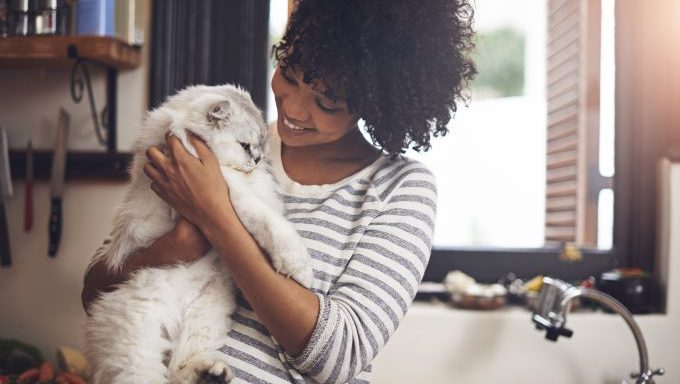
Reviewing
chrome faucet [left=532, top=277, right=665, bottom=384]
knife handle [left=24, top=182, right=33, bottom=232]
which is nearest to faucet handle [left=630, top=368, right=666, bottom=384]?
chrome faucet [left=532, top=277, right=665, bottom=384]

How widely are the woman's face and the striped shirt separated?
88 millimetres

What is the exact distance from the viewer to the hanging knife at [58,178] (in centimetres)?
207

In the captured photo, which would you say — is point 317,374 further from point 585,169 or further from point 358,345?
point 585,169

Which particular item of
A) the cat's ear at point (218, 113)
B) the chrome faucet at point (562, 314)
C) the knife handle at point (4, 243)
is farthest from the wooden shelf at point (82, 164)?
the chrome faucet at point (562, 314)

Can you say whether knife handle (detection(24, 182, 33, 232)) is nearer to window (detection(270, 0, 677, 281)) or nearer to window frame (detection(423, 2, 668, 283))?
window (detection(270, 0, 677, 281))

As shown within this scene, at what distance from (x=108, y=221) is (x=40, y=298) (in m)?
0.37

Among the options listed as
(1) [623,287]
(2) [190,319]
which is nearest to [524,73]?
(1) [623,287]

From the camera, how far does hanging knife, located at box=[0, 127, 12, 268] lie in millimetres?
2057

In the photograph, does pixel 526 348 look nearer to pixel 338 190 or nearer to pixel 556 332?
pixel 556 332

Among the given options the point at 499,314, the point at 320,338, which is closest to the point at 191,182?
the point at 320,338

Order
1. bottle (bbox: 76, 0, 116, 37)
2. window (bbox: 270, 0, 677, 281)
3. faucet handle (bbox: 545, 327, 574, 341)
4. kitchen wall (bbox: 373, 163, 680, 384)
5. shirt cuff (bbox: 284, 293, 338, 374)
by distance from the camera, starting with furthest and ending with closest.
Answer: window (bbox: 270, 0, 677, 281) < bottle (bbox: 76, 0, 116, 37) < kitchen wall (bbox: 373, 163, 680, 384) < faucet handle (bbox: 545, 327, 574, 341) < shirt cuff (bbox: 284, 293, 338, 374)

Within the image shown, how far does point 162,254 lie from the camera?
1.02 m

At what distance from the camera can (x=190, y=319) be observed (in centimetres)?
104

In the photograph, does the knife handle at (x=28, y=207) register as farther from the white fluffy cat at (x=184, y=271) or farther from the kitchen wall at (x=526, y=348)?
the kitchen wall at (x=526, y=348)
